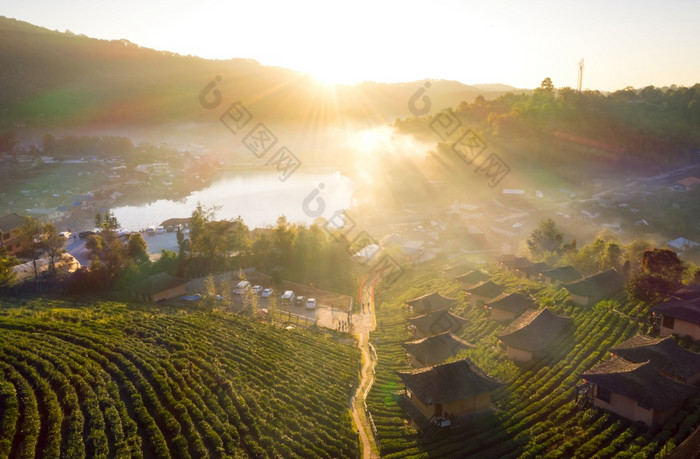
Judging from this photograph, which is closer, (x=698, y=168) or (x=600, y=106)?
(x=698, y=168)

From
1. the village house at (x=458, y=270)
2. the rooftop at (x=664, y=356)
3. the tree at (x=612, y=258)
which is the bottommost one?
the village house at (x=458, y=270)

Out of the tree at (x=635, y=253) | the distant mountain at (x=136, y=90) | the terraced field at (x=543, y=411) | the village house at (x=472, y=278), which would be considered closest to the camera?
the terraced field at (x=543, y=411)

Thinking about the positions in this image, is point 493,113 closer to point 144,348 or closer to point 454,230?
point 454,230

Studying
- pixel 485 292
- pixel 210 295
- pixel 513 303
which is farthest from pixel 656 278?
pixel 210 295

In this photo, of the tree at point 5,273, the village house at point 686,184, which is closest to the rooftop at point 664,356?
the tree at point 5,273

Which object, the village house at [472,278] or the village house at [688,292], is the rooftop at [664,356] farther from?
the village house at [472,278]

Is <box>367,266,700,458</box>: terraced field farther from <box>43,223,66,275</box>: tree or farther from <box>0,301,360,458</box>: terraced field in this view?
<box>43,223,66,275</box>: tree

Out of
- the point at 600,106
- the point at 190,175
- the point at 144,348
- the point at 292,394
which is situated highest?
the point at 600,106

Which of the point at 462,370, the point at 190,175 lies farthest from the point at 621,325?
the point at 190,175
